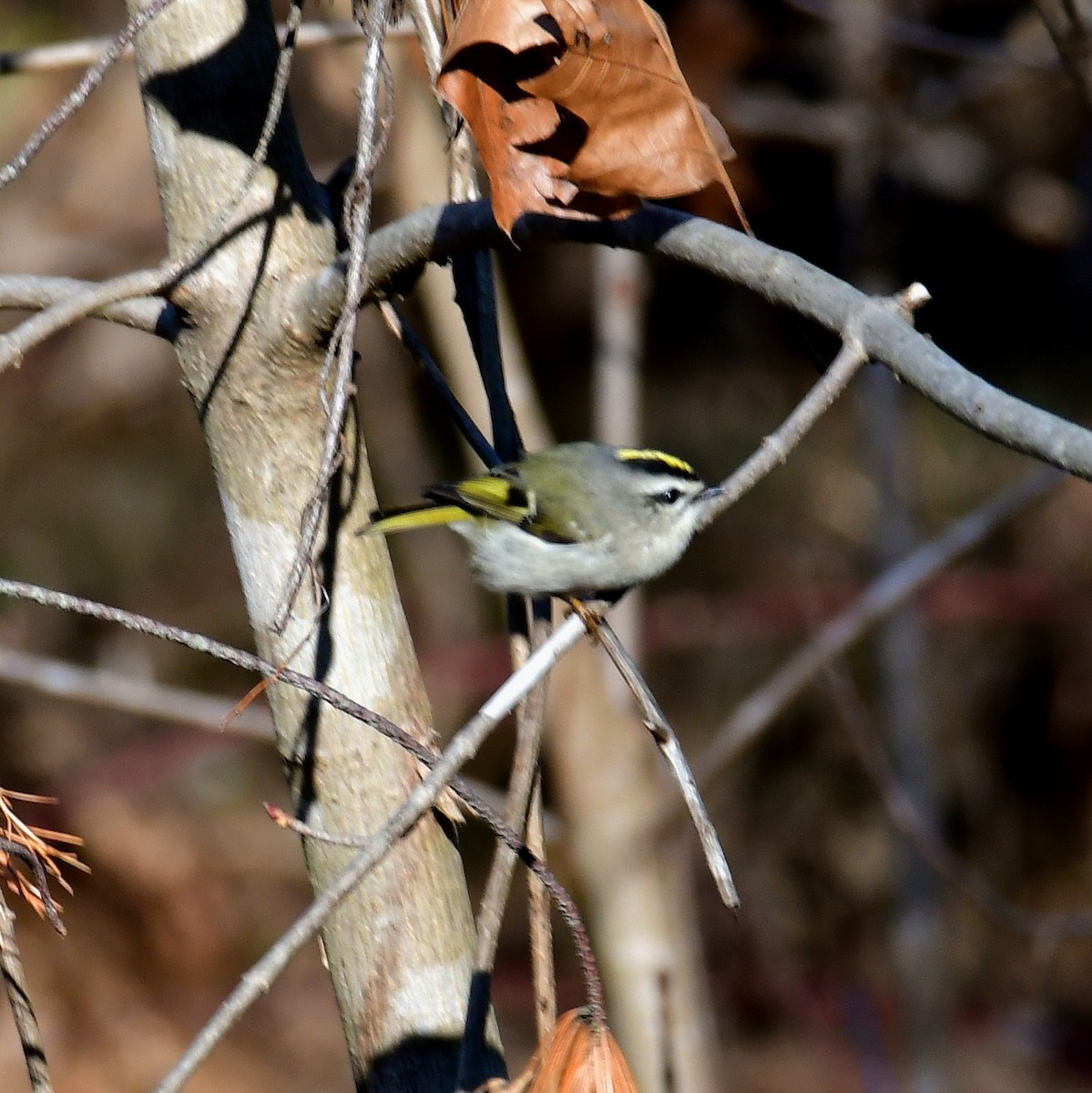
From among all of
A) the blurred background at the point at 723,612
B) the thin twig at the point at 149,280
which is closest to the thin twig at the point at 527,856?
the thin twig at the point at 149,280

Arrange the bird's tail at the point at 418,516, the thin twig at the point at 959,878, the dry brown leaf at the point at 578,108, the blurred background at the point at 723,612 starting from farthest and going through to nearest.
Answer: the blurred background at the point at 723,612 → the thin twig at the point at 959,878 → the bird's tail at the point at 418,516 → the dry brown leaf at the point at 578,108

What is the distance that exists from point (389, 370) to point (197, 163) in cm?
715

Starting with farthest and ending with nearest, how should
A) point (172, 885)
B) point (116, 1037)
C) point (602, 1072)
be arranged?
Result: point (172, 885)
point (116, 1037)
point (602, 1072)

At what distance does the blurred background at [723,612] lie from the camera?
6820 millimetres

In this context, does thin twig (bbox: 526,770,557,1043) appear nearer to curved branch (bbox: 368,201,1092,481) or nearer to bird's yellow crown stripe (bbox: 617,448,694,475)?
curved branch (bbox: 368,201,1092,481)

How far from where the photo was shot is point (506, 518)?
3.32 m

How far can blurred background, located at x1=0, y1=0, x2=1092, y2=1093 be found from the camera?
6820mm

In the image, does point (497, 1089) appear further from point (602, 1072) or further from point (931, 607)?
point (931, 607)

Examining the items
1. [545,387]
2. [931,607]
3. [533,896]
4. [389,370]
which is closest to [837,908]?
[931,607]

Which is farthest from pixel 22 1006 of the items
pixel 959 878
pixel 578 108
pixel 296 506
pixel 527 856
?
pixel 959 878

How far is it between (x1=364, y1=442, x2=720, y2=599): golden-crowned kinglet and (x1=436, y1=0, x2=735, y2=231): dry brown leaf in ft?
4.96

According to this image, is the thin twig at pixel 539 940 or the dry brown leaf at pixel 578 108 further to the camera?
the thin twig at pixel 539 940

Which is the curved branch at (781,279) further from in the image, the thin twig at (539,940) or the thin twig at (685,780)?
the thin twig at (539,940)

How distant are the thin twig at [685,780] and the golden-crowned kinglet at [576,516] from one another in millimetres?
1126
